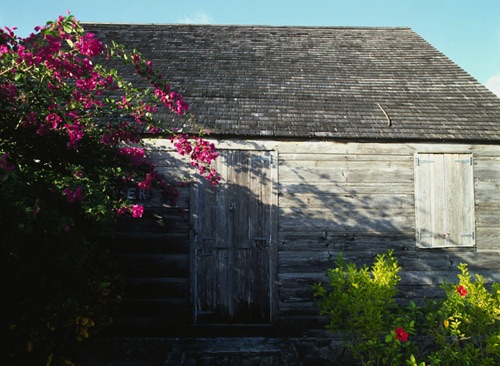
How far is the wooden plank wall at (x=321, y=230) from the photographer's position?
19.0 feet

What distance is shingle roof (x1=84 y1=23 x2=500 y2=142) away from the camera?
617cm

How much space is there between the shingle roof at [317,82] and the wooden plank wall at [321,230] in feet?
1.19

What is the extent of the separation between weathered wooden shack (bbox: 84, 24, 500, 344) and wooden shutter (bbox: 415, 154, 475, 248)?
0.06 ft

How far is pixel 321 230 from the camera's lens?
5977 mm

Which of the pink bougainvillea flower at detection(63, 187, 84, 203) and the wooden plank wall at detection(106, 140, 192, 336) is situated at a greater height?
the pink bougainvillea flower at detection(63, 187, 84, 203)

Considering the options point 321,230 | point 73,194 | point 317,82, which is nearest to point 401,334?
point 321,230

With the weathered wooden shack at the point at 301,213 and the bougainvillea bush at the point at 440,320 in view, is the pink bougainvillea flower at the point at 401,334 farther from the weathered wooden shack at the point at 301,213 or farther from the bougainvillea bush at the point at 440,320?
the weathered wooden shack at the point at 301,213

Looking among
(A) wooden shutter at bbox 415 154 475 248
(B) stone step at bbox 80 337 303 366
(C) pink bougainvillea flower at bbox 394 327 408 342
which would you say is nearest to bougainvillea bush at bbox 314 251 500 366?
(C) pink bougainvillea flower at bbox 394 327 408 342

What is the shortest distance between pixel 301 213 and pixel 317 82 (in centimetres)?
298

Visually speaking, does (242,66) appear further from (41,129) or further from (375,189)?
(41,129)

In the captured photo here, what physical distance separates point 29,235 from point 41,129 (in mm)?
1177

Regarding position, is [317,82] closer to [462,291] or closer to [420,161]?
[420,161]

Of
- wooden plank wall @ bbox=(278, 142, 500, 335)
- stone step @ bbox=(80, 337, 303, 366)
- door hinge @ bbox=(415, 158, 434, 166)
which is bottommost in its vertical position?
stone step @ bbox=(80, 337, 303, 366)

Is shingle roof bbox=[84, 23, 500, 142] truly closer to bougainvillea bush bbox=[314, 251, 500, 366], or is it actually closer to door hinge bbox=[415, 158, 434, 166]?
door hinge bbox=[415, 158, 434, 166]
